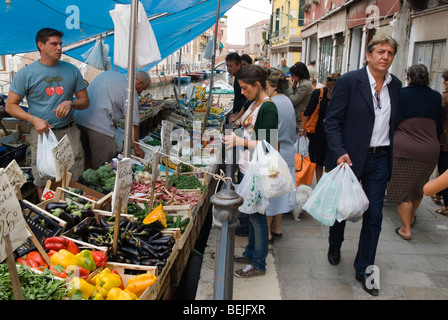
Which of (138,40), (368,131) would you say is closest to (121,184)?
(138,40)

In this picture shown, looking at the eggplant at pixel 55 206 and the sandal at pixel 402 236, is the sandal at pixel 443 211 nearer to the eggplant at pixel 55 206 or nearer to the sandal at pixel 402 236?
the sandal at pixel 402 236

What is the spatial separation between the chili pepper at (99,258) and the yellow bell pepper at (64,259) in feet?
0.52

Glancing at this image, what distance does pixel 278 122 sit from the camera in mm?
A: 3428

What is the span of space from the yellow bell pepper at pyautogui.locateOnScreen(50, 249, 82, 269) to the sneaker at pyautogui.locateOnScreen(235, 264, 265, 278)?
4.65 ft

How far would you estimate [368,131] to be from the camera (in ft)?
10.3

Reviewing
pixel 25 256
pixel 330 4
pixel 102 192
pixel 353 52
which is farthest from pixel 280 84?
pixel 330 4

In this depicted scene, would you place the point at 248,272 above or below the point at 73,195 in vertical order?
below

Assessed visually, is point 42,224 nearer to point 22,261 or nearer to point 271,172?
point 22,261

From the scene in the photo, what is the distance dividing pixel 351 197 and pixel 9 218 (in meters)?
2.38

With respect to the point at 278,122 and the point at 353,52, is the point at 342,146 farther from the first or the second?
the point at 353,52

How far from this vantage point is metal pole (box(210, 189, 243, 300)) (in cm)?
172

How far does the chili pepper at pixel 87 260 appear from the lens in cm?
257

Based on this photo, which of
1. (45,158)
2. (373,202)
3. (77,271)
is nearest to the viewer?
(77,271)

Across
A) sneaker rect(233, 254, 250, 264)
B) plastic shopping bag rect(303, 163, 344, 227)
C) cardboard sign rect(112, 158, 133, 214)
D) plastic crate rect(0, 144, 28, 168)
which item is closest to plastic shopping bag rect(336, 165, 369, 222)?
plastic shopping bag rect(303, 163, 344, 227)
